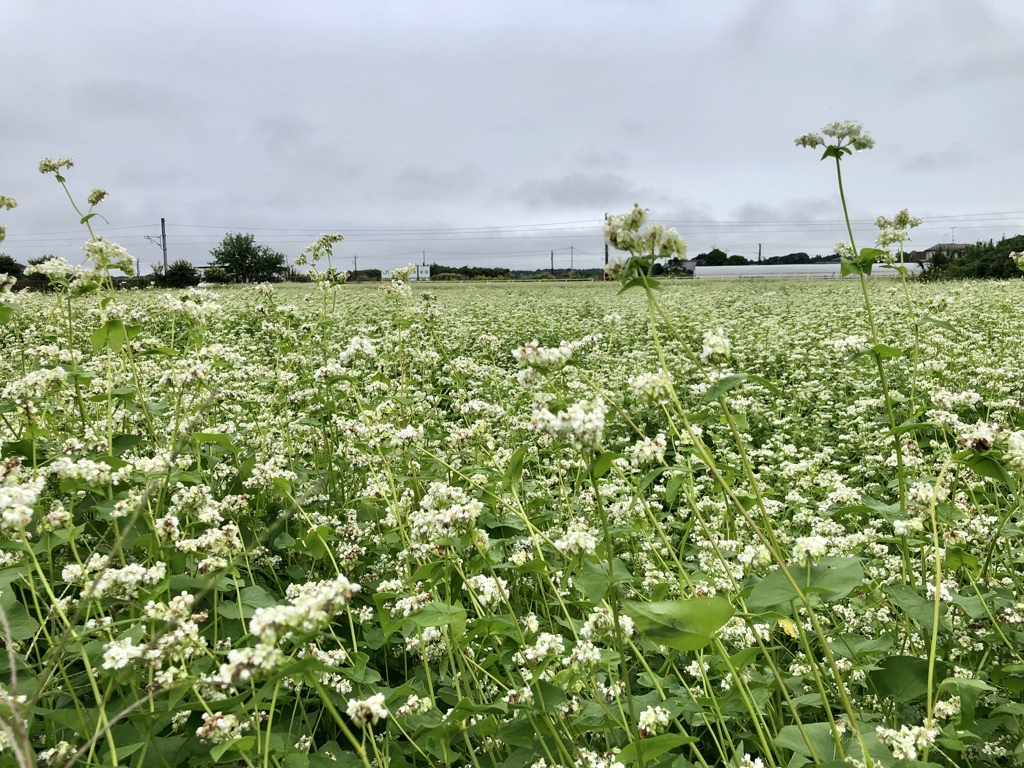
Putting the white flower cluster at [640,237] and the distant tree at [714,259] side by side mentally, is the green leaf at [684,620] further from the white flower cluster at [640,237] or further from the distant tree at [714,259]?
the distant tree at [714,259]

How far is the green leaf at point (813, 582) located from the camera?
152 cm

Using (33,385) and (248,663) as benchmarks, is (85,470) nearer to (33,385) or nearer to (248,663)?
(33,385)

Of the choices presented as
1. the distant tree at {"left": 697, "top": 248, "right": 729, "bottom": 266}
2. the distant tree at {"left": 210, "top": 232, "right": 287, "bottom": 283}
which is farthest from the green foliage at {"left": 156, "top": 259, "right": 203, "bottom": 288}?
the distant tree at {"left": 697, "top": 248, "right": 729, "bottom": 266}

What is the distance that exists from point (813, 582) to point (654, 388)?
2.03 ft

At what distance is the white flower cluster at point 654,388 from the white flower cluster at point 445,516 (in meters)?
0.58

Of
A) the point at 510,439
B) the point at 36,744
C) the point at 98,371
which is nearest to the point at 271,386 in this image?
the point at 98,371

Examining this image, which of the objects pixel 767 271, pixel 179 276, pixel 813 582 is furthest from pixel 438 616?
pixel 767 271

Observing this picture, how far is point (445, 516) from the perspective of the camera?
182 centimetres

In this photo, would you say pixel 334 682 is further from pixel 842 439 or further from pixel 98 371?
pixel 842 439

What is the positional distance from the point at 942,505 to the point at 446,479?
225cm

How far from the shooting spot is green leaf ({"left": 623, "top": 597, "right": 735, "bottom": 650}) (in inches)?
52.7

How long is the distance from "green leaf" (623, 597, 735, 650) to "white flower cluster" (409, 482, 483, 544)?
24.4 inches

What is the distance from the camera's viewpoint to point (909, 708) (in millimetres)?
2211

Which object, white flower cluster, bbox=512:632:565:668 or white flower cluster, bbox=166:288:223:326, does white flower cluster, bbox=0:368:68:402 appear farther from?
white flower cluster, bbox=512:632:565:668
